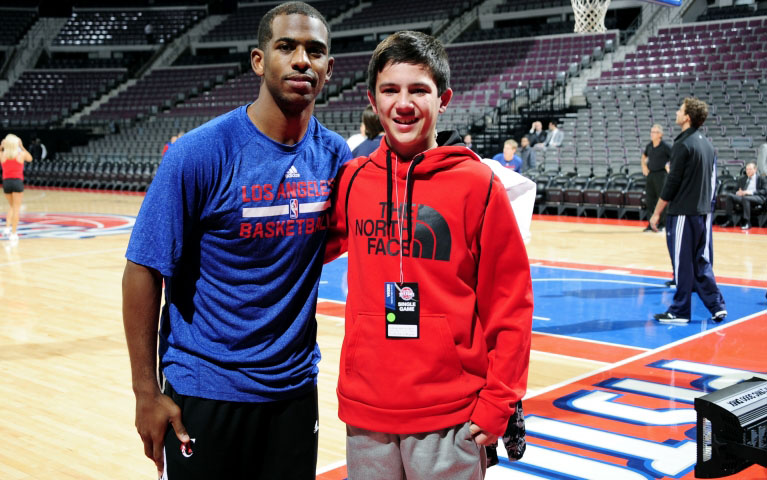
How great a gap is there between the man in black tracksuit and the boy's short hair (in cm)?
504

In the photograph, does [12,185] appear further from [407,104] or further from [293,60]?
[407,104]

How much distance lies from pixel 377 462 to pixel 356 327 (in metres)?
0.34

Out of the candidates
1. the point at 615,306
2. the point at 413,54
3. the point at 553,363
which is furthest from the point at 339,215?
the point at 615,306

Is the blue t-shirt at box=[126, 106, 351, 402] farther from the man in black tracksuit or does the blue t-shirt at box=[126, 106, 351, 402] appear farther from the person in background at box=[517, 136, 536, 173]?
the person in background at box=[517, 136, 536, 173]

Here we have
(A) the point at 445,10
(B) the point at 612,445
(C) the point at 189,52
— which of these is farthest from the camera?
(C) the point at 189,52

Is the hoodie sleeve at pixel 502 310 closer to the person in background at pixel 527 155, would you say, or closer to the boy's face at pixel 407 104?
the boy's face at pixel 407 104

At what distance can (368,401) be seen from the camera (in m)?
2.04

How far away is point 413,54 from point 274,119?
0.39 meters

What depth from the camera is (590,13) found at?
11125 millimetres

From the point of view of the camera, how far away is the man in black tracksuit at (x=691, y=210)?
6648 mm

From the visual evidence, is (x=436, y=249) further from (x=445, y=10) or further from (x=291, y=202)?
(x=445, y=10)

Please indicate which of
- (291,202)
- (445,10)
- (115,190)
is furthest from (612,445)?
(445,10)

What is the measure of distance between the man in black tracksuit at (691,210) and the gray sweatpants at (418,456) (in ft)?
16.9

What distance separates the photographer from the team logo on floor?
13.4 m
